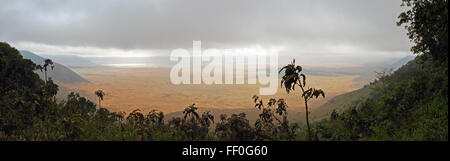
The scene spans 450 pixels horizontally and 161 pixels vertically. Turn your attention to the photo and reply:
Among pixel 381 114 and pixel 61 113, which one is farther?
pixel 381 114

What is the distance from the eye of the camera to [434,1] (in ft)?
49.3

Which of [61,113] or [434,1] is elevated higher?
[434,1]

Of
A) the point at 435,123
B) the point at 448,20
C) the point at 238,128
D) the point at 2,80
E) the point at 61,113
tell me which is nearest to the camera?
the point at 435,123

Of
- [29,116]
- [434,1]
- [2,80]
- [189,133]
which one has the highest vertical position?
[434,1]

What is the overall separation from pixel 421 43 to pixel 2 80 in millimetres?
45632

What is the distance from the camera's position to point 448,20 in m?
13.7

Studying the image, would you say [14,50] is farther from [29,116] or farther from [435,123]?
[435,123]
